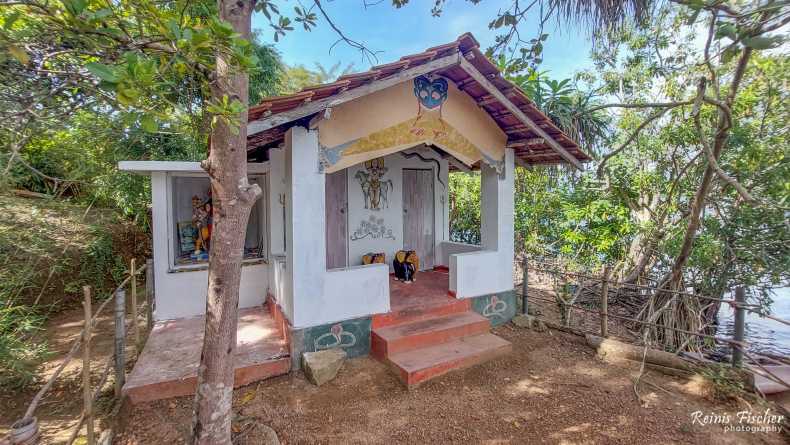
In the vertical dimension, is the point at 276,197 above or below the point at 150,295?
above

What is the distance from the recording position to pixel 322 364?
3906 mm

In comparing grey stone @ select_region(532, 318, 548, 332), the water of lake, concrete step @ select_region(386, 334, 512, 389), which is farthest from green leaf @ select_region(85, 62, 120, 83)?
the water of lake

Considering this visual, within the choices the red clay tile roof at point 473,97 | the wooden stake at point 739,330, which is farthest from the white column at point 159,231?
the wooden stake at point 739,330

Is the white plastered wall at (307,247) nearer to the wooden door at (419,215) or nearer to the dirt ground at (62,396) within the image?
the dirt ground at (62,396)

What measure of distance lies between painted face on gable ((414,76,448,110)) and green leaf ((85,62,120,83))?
375 centimetres

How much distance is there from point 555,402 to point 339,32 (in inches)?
184

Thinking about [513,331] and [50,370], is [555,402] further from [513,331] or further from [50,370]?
[50,370]

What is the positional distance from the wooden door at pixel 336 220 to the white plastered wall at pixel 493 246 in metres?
2.09

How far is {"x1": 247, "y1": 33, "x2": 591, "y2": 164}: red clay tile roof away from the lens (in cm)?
365

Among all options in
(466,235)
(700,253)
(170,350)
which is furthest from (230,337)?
(466,235)

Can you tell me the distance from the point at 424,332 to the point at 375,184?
120 inches

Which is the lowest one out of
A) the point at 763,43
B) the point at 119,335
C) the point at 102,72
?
the point at 119,335

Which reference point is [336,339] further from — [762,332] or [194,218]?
[762,332]

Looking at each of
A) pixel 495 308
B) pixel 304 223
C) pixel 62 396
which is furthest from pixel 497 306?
pixel 62 396
